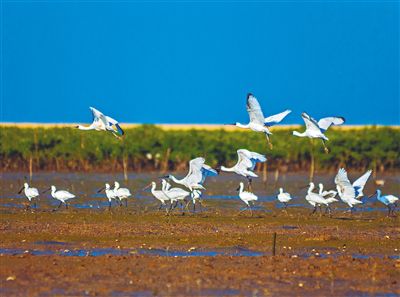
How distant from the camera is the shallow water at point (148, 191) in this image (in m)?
25.2

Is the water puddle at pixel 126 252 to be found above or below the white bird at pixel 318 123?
below

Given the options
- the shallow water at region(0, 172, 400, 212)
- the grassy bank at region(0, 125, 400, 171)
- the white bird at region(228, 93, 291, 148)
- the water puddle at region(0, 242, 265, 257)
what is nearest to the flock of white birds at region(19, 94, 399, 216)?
the white bird at region(228, 93, 291, 148)

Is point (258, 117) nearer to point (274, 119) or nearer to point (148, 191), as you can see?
point (274, 119)

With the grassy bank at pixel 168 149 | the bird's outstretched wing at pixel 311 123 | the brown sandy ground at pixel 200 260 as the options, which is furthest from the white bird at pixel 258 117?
the grassy bank at pixel 168 149

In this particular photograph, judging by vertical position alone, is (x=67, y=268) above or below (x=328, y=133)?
below

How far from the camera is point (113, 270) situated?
47.2 feet

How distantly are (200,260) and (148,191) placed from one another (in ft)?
44.3

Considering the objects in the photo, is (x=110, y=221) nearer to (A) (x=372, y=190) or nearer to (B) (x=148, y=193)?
(B) (x=148, y=193)

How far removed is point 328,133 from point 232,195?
1108 cm

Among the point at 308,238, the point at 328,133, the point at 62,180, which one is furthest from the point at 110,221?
the point at 328,133

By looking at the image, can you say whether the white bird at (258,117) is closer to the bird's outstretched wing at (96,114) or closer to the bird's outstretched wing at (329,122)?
the bird's outstretched wing at (329,122)

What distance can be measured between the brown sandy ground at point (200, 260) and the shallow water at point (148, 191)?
3307mm

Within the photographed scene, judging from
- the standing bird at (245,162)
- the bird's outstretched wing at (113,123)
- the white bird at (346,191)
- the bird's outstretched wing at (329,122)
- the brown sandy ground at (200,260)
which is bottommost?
the brown sandy ground at (200,260)

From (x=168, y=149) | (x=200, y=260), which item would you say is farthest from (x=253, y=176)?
(x=168, y=149)
